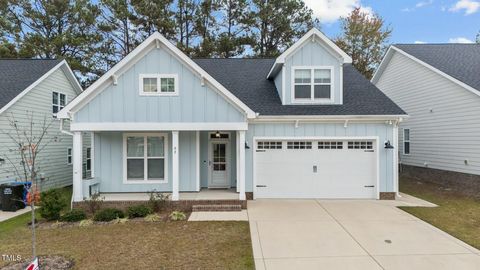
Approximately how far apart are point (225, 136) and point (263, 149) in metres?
1.61

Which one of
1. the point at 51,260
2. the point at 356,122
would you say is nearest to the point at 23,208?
the point at 51,260

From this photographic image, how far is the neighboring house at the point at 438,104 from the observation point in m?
12.3

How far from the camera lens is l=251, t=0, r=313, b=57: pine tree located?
81.8ft

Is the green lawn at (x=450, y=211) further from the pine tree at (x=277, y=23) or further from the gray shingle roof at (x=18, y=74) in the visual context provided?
the pine tree at (x=277, y=23)

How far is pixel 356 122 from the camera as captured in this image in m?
11.2

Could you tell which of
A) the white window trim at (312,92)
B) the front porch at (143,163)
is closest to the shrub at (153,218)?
the front porch at (143,163)

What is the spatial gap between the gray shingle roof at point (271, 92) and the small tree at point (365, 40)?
14119 mm

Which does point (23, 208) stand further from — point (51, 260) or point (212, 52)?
point (212, 52)

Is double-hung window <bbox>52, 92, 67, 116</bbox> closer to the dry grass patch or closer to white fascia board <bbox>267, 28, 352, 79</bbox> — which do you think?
the dry grass patch

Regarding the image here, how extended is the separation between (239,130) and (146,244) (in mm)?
4634

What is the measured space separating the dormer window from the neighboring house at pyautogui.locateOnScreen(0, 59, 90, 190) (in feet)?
36.4

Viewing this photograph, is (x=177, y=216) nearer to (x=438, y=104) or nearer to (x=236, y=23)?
(x=438, y=104)

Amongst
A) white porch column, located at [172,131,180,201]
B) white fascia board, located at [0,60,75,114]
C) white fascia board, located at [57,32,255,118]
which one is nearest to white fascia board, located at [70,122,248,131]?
white porch column, located at [172,131,180,201]

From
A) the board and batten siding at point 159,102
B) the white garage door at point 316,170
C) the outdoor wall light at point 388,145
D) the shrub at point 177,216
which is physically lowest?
the shrub at point 177,216
